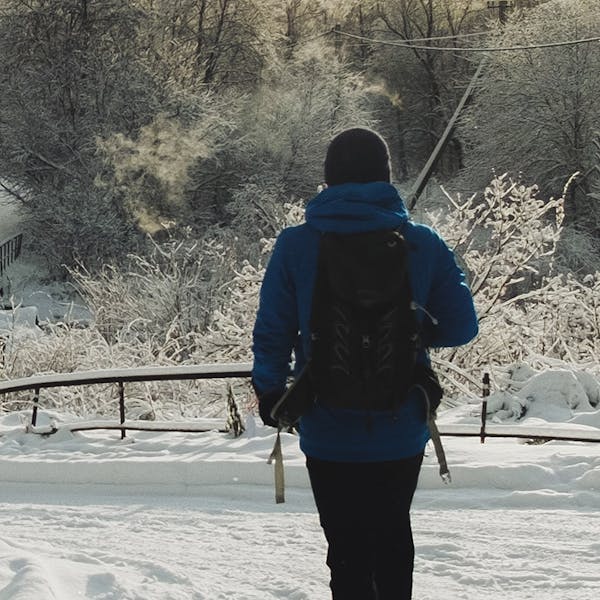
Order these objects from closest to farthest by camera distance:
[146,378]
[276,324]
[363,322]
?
[363,322]
[276,324]
[146,378]

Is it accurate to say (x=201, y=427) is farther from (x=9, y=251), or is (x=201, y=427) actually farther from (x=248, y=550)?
(x=9, y=251)

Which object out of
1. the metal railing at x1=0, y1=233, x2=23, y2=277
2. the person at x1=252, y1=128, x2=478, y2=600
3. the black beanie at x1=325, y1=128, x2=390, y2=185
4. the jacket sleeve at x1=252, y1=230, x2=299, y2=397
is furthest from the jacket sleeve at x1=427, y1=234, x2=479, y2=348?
the metal railing at x1=0, y1=233, x2=23, y2=277

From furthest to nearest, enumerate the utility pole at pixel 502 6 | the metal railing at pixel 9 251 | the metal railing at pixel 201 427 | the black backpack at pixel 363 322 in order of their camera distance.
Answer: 1. the utility pole at pixel 502 6
2. the metal railing at pixel 9 251
3. the metal railing at pixel 201 427
4. the black backpack at pixel 363 322

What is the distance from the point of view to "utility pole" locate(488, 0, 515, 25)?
4156cm

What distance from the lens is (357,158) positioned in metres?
2.89

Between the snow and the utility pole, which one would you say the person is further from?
the utility pole

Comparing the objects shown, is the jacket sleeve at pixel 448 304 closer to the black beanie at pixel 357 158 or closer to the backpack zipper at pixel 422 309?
the backpack zipper at pixel 422 309

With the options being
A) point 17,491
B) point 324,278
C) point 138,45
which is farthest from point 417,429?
point 138,45

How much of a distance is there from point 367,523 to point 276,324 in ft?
2.18

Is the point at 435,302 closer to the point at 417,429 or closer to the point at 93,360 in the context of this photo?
the point at 417,429

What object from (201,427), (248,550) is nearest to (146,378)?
(201,427)

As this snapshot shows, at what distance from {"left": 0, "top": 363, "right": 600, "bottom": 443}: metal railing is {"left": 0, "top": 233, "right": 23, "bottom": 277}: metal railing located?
24577 millimetres

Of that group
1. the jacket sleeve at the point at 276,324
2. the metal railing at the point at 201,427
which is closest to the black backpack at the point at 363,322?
the jacket sleeve at the point at 276,324

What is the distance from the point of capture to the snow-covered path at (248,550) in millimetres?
4086
